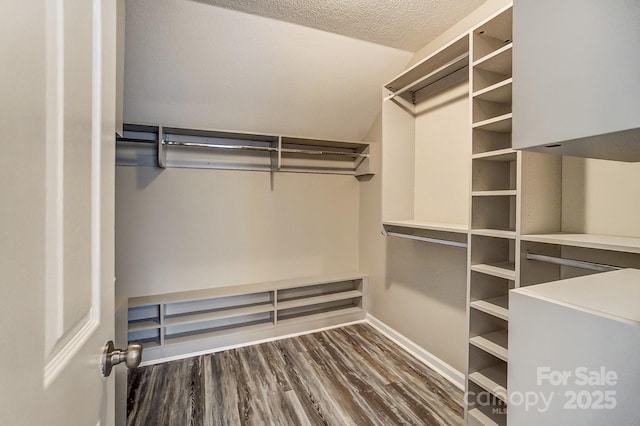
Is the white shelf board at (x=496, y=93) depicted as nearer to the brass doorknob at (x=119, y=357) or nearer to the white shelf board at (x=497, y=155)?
the white shelf board at (x=497, y=155)

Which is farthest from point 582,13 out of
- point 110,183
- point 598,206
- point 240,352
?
point 240,352

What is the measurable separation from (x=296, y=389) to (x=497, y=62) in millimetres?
2368

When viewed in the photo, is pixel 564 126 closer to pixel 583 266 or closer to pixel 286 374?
pixel 583 266

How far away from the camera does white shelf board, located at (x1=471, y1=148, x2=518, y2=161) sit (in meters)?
1.46

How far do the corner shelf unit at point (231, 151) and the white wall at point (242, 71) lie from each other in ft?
0.42

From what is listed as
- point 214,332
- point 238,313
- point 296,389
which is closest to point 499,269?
point 296,389

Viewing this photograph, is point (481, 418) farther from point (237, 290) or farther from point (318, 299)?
point (237, 290)

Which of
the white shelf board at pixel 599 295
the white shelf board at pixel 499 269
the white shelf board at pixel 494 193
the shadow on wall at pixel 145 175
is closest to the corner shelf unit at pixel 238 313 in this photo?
the shadow on wall at pixel 145 175

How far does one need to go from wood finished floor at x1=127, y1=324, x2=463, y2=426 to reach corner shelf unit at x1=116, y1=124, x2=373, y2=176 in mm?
1688

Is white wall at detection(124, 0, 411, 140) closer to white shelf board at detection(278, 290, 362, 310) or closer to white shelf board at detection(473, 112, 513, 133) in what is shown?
white shelf board at detection(473, 112, 513, 133)

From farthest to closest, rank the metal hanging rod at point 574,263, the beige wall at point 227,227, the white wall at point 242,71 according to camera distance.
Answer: the beige wall at point 227,227
the white wall at point 242,71
the metal hanging rod at point 574,263

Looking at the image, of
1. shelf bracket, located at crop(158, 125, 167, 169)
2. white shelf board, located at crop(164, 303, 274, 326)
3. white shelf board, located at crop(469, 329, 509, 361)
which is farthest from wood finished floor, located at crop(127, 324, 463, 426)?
shelf bracket, located at crop(158, 125, 167, 169)

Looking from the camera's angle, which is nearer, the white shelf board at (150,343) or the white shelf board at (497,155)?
the white shelf board at (497,155)

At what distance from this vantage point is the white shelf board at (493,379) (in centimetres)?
145
